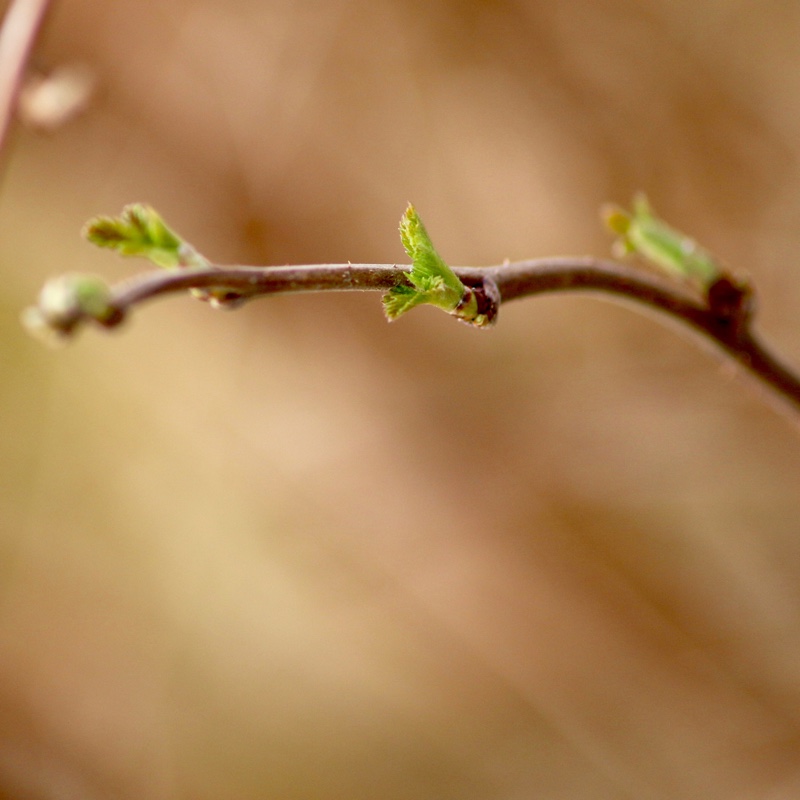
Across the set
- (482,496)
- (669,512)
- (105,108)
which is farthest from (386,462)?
(105,108)

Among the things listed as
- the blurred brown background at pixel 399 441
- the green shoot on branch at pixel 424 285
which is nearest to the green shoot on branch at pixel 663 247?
the green shoot on branch at pixel 424 285

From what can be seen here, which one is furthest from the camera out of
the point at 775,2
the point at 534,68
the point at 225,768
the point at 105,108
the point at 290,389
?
the point at 225,768

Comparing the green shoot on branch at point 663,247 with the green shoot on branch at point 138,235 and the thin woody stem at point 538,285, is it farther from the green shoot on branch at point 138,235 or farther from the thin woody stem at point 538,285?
the green shoot on branch at point 138,235

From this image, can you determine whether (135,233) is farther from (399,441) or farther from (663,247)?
(399,441)

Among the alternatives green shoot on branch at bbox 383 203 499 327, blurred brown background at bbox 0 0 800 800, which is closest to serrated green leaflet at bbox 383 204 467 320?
green shoot on branch at bbox 383 203 499 327

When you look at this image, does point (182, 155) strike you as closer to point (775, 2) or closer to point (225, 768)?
point (775, 2)
